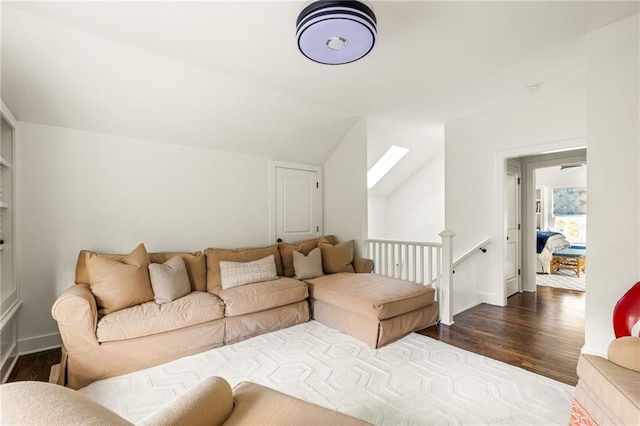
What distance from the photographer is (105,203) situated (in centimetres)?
293

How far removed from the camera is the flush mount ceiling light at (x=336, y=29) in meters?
1.63

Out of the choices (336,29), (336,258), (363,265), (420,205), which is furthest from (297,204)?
(420,205)

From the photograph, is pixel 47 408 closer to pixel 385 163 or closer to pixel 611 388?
pixel 611 388

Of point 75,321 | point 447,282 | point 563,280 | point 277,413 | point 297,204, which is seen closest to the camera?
point 277,413

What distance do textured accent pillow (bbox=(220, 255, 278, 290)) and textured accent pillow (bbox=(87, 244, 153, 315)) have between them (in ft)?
2.28

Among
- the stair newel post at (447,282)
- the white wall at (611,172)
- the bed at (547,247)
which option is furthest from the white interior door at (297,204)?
the bed at (547,247)

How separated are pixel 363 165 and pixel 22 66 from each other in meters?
3.47

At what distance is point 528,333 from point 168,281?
139 inches

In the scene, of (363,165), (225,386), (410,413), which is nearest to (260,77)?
(363,165)

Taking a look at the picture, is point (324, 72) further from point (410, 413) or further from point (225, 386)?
point (410, 413)

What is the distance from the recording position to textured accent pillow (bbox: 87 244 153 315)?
233cm

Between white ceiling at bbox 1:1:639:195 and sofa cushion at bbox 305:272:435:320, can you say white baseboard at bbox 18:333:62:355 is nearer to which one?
white ceiling at bbox 1:1:639:195

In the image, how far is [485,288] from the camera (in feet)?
13.0

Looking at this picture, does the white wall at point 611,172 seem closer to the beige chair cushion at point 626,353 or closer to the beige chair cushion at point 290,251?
the beige chair cushion at point 626,353
